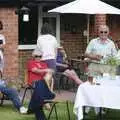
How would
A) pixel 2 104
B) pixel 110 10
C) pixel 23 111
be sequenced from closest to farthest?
1. pixel 23 111
2. pixel 2 104
3. pixel 110 10

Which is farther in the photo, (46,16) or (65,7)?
(46,16)

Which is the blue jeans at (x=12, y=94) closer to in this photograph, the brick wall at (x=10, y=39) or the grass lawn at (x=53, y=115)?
the grass lawn at (x=53, y=115)

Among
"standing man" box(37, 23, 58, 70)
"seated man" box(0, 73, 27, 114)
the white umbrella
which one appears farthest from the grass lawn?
the white umbrella

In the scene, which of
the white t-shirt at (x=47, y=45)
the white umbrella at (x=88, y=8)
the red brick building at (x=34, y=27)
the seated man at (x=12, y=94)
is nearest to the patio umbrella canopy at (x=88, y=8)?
the white umbrella at (x=88, y=8)

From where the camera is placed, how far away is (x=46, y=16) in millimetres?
17828

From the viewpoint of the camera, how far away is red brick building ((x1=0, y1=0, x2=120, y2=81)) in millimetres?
16234

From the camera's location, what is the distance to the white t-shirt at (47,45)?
1373 cm

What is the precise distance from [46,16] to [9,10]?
1836 millimetres

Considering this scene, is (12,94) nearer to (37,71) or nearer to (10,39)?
(37,71)

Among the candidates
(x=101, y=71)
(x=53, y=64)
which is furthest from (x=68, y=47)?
(x=101, y=71)

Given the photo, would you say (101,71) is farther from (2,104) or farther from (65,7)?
(65,7)

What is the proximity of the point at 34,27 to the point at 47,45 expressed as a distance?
3.84 metres

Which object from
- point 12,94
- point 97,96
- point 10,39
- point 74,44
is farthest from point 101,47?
point 74,44

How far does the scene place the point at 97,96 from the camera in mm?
10414
